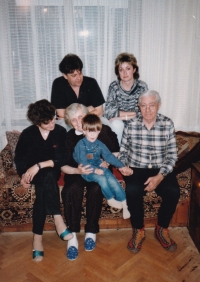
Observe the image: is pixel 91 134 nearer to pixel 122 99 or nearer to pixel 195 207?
pixel 122 99

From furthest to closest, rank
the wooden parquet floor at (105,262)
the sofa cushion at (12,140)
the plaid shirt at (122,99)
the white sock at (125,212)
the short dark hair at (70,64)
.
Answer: the plaid shirt at (122,99) < the sofa cushion at (12,140) < the short dark hair at (70,64) < the white sock at (125,212) < the wooden parquet floor at (105,262)

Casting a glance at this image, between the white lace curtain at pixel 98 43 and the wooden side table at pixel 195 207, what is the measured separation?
141 cm

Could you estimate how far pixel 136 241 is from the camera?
7.37ft

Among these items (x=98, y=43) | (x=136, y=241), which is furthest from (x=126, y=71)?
(x=136, y=241)

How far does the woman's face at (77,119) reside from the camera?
230 cm

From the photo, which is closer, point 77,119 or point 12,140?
point 77,119

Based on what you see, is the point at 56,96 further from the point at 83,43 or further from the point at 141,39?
the point at 141,39

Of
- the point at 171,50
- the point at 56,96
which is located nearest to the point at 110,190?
the point at 56,96

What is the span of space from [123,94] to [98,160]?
91cm

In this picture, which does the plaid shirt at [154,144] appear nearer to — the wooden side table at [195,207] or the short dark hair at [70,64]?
the wooden side table at [195,207]

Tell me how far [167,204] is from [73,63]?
157 cm

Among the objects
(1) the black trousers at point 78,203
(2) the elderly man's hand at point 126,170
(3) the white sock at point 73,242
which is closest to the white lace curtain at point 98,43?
(2) the elderly man's hand at point 126,170

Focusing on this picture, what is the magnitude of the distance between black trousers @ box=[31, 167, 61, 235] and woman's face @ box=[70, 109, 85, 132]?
46cm

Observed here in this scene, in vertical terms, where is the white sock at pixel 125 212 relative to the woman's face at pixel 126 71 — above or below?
below
